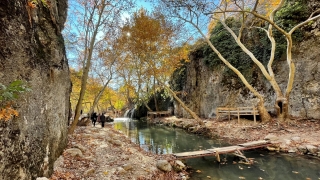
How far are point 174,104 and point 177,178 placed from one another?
21236 mm

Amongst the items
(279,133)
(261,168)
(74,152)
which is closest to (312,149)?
(279,133)

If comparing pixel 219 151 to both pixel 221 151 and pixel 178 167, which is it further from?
pixel 178 167

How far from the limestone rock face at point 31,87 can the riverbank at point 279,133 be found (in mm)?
9277

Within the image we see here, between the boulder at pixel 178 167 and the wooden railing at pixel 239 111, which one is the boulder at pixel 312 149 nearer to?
the boulder at pixel 178 167

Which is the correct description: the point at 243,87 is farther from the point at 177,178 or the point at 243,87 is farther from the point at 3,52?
the point at 3,52

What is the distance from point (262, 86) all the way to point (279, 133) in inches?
241

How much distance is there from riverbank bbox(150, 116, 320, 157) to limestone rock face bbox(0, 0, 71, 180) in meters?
9.28

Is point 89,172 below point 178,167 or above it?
above

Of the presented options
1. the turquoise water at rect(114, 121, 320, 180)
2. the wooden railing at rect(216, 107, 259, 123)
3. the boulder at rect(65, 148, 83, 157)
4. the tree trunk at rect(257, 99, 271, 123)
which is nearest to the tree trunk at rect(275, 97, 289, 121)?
the tree trunk at rect(257, 99, 271, 123)

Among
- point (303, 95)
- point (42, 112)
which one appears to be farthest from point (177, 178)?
point (303, 95)

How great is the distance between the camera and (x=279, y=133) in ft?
34.3

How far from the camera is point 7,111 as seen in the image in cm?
275

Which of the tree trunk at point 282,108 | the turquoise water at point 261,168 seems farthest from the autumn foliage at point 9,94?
the tree trunk at point 282,108

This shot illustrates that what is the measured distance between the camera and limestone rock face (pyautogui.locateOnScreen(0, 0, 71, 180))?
11.1ft
